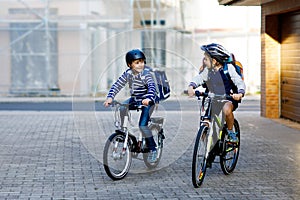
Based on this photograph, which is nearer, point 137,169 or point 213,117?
point 213,117

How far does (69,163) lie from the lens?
10141 mm

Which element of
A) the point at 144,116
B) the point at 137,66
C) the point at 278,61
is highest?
the point at 278,61

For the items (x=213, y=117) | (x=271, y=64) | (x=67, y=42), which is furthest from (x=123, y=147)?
(x=67, y=42)

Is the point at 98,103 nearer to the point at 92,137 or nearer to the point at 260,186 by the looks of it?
the point at 92,137

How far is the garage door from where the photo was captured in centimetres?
1545

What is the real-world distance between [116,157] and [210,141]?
3.80 feet

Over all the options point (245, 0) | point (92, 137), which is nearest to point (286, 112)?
point (245, 0)

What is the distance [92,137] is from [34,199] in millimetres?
3469

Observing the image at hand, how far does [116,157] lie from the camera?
28.1ft

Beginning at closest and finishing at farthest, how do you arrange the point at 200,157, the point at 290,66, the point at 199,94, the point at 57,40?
the point at 200,157
the point at 199,94
the point at 290,66
the point at 57,40

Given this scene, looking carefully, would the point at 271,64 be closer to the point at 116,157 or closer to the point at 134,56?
the point at 134,56

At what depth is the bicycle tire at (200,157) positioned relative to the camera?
26.3 ft

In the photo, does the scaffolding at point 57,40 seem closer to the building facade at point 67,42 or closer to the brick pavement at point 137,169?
the building facade at point 67,42

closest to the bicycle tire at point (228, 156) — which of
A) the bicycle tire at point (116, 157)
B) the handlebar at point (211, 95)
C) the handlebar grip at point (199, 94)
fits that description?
the handlebar at point (211, 95)
